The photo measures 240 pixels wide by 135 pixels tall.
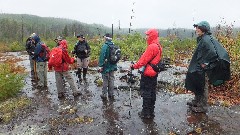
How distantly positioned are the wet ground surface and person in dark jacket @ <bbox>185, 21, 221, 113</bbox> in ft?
1.39

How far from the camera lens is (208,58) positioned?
771 cm

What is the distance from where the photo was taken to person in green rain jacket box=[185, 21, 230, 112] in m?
7.70

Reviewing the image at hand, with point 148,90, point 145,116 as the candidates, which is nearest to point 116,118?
point 145,116

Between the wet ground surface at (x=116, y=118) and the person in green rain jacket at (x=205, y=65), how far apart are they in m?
0.74

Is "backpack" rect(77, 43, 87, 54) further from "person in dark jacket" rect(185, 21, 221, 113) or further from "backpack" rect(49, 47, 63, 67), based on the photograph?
"person in dark jacket" rect(185, 21, 221, 113)

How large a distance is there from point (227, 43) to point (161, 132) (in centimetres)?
562

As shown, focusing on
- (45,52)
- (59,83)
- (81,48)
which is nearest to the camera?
(59,83)

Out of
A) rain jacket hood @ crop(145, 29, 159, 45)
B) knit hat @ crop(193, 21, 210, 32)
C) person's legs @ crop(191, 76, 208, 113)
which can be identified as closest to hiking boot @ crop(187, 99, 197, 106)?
person's legs @ crop(191, 76, 208, 113)

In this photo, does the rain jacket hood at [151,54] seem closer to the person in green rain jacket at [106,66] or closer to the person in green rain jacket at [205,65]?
the person in green rain jacket at [205,65]

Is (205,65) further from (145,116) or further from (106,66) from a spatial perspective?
(106,66)

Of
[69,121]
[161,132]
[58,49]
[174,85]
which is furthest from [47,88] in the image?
[161,132]

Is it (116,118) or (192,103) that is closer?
(116,118)

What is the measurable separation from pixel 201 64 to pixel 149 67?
4.57 feet

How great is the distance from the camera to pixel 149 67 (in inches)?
301
